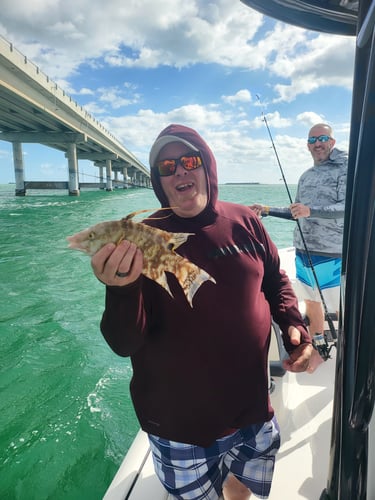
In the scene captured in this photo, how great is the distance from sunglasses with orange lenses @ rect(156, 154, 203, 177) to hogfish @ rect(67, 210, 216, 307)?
363 millimetres

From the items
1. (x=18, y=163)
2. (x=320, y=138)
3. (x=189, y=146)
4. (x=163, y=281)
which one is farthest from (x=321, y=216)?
(x=18, y=163)

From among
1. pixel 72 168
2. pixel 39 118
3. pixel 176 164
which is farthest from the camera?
pixel 72 168

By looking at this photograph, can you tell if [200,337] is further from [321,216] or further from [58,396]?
[58,396]

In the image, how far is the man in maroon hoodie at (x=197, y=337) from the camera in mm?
1336

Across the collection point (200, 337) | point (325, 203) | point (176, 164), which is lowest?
point (200, 337)

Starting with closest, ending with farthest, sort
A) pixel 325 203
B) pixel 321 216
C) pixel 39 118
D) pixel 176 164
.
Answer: pixel 176 164 < pixel 321 216 < pixel 325 203 < pixel 39 118

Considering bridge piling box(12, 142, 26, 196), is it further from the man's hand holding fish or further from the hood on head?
the man's hand holding fish

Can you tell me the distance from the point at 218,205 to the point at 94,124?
36.7 metres

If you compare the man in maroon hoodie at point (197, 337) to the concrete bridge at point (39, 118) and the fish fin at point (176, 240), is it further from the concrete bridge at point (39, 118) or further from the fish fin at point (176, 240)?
the concrete bridge at point (39, 118)

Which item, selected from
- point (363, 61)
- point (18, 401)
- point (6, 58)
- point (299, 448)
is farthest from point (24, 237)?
point (363, 61)

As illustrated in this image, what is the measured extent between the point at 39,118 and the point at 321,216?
32.8 metres

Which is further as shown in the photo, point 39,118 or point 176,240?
point 39,118

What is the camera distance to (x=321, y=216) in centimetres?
332

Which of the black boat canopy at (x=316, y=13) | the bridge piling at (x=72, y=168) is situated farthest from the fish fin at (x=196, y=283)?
the bridge piling at (x=72, y=168)
